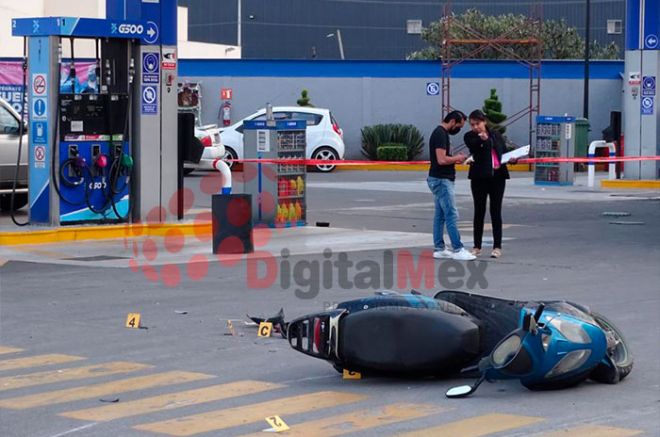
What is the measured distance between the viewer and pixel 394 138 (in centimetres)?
4041

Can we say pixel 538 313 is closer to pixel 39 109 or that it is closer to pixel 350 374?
pixel 350 374

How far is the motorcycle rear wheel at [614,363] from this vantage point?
866 cm

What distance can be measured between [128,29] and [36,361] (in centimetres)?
970

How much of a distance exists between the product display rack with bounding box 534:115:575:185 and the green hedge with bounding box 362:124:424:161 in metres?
9.46

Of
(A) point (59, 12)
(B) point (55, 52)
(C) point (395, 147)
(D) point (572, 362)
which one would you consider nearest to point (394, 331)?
(D) point (572, 362)

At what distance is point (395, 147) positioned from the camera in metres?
39.4

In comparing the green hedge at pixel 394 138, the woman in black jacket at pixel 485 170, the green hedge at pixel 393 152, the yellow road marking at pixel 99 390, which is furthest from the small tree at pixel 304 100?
the yellow road marking at pixel 99 390

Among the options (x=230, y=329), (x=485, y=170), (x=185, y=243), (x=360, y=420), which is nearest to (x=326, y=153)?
(x=185, y=243)

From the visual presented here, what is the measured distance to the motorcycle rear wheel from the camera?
866 centimetres

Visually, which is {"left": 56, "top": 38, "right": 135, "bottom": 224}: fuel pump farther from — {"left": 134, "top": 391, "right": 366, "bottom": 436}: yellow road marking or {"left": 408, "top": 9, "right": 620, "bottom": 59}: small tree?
{"left": 408, "top": 9, "right": 620, "bottom": 59}: small tree

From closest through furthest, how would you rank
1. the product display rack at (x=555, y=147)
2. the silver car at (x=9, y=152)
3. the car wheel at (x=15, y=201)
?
1. the silver car at (x=9, y=152)
2. the car wheel at (x=15, y=201)
3. the product display rack at (x=555, y=147)

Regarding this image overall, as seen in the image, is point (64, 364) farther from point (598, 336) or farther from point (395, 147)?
point (395, 147)

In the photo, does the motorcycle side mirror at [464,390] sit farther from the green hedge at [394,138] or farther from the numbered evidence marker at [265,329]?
the green hedge at [394,138]

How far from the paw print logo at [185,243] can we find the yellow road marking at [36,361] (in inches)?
152
